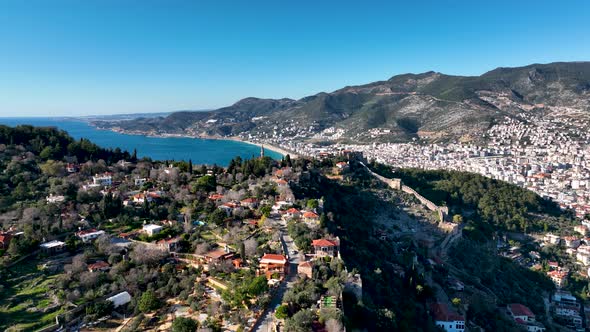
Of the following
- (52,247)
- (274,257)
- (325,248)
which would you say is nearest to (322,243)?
(325,248)

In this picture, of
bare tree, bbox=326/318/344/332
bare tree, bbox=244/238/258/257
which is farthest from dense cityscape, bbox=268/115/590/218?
bare tree, bbox=326/318/344/332

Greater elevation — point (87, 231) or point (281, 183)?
point (281, 183)

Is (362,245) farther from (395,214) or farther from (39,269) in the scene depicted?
(39,269)

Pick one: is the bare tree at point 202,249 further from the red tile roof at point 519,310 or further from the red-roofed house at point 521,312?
the red tile roof at point 519,310

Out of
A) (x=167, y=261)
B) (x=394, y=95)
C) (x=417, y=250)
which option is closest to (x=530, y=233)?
(x=417, y=250)

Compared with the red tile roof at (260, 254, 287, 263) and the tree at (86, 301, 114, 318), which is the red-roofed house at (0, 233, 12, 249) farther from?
the red tile roof at (260, 254, 287, 263)

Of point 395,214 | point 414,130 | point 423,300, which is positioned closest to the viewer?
point 423,300

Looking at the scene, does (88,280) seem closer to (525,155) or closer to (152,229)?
(152,229)
